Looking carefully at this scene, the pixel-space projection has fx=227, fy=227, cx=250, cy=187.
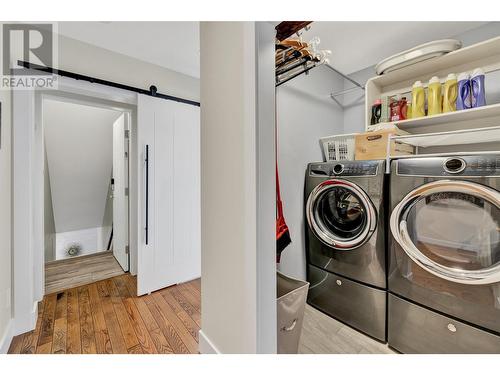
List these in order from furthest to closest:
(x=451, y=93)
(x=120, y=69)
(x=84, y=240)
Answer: (x=84, y=240)
(x=120, y=69)
(x=451, y=93)

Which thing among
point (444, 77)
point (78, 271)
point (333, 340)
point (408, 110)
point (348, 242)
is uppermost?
point (444, 77)

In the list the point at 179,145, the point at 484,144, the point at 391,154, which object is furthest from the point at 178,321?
the point at 484,144

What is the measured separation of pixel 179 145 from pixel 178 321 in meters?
1.71

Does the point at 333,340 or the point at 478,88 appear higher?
the point at 478,88

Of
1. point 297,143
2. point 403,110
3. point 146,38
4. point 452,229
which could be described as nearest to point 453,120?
point 403,110

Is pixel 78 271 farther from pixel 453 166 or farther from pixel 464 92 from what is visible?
pixel 464 92

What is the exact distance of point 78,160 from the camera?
3.54 m

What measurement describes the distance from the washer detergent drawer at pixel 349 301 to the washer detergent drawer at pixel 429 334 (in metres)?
0.08

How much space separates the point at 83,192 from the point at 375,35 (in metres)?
4.53

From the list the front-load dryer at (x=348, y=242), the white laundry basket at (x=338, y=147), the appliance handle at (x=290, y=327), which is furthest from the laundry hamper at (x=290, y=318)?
the white laundry basket at (x=338, y=147)

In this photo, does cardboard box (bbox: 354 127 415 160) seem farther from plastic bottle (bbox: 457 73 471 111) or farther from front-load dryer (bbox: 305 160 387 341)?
plastic bottle (bbox: 457 73 471 111)

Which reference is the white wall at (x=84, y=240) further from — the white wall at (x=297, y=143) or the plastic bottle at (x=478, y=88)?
the plastic bottle at (x=478, y=88)

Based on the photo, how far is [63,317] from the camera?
187cm

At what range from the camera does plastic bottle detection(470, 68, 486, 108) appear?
1.50 metres
